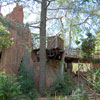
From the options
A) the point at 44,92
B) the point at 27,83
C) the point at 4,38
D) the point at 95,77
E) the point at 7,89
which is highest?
the point at 4,38

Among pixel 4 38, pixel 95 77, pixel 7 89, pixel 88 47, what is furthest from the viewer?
pixel 88 47

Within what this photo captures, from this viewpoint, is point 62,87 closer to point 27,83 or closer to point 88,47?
point 27,83

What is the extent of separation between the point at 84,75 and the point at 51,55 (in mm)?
5065

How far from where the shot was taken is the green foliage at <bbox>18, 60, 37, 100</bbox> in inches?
448

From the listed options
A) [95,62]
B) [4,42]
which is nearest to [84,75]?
[95,62]

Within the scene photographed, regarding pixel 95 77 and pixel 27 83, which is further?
pixel 95 77

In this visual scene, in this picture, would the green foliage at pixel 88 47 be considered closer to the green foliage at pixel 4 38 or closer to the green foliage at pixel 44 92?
the green foliage at pixel 44 92

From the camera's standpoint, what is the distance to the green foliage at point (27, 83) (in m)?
11.4

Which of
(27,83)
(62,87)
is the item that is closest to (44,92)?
(27,83)

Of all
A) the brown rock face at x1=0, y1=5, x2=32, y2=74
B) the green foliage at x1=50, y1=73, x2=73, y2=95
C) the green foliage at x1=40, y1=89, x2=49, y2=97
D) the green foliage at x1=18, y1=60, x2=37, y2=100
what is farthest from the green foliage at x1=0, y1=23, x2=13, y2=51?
the green foliage at x1=50, y1=73, x2=73, y2=95

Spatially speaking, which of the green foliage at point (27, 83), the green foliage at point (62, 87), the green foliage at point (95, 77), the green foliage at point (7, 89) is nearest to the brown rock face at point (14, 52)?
the green foliage at point (27, 83)

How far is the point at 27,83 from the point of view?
12.1m

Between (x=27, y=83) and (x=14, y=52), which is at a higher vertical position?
(x=14, y=52)

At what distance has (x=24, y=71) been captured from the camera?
12.8 meters
